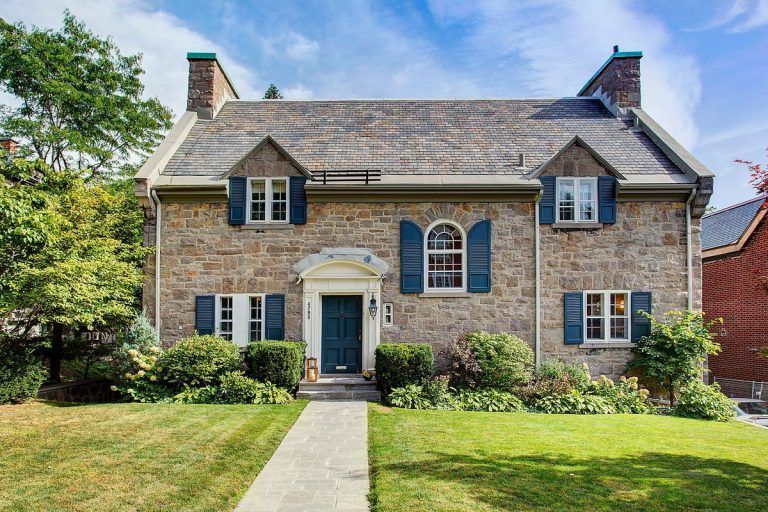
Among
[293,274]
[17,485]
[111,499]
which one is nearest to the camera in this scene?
[111,499]

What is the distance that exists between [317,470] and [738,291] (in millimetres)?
15898

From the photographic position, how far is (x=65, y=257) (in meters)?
10.8

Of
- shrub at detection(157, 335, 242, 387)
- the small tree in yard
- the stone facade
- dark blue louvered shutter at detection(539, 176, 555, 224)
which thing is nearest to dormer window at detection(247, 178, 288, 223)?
the stone facade

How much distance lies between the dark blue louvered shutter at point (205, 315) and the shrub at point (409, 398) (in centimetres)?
500

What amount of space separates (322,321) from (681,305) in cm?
938

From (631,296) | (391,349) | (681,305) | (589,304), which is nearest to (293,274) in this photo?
(391,349)

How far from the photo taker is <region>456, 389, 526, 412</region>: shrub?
11312mm

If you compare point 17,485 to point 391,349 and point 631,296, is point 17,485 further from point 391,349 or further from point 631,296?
point 631,296

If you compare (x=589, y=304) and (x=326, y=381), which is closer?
(x=326, y=381)

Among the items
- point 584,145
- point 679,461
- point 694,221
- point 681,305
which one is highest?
point 584,145

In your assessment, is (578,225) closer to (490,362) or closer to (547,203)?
(547,203)

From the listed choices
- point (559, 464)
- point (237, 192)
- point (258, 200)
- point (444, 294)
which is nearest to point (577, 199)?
point (444, 294)

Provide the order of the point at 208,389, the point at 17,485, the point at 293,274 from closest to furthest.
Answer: the point at 17,485
the point at 208,389
the point at 293,274

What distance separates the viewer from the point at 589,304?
43.6ft
